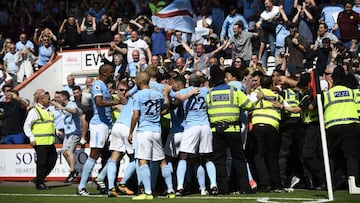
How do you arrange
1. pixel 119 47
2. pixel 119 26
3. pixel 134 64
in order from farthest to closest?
pixel 119 26
pixel 119 47
pixel 134 64

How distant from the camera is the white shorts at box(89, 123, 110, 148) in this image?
16.3 metres

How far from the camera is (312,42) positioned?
22.9m

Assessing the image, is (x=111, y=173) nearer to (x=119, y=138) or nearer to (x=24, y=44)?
(x=119, y=138)

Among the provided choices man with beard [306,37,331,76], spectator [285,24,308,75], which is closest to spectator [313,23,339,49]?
spectator [285,24,308,75]

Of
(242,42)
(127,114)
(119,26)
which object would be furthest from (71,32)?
(127,114)

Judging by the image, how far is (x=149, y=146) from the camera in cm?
1507

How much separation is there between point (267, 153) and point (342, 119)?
1739mm

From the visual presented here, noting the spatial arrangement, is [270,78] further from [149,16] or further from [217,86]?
[149,16]

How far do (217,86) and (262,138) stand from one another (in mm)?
1434

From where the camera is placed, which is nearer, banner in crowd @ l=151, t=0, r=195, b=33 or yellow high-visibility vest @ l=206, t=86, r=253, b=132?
yellow high-visibility vest @ l=206, t=86, r=253, b=132

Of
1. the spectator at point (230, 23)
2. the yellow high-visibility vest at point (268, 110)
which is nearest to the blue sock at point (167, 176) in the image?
the yellow high-visibility vest at point (268, 110)

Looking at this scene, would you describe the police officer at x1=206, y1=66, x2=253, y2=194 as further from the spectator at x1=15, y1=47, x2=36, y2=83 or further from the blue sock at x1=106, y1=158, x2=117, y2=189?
the spectator at x1=15, y1=47, x2=36, y2=83

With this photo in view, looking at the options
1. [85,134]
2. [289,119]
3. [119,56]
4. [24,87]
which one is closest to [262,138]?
[289,119]

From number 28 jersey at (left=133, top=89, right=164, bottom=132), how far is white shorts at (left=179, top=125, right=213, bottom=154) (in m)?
0.72
